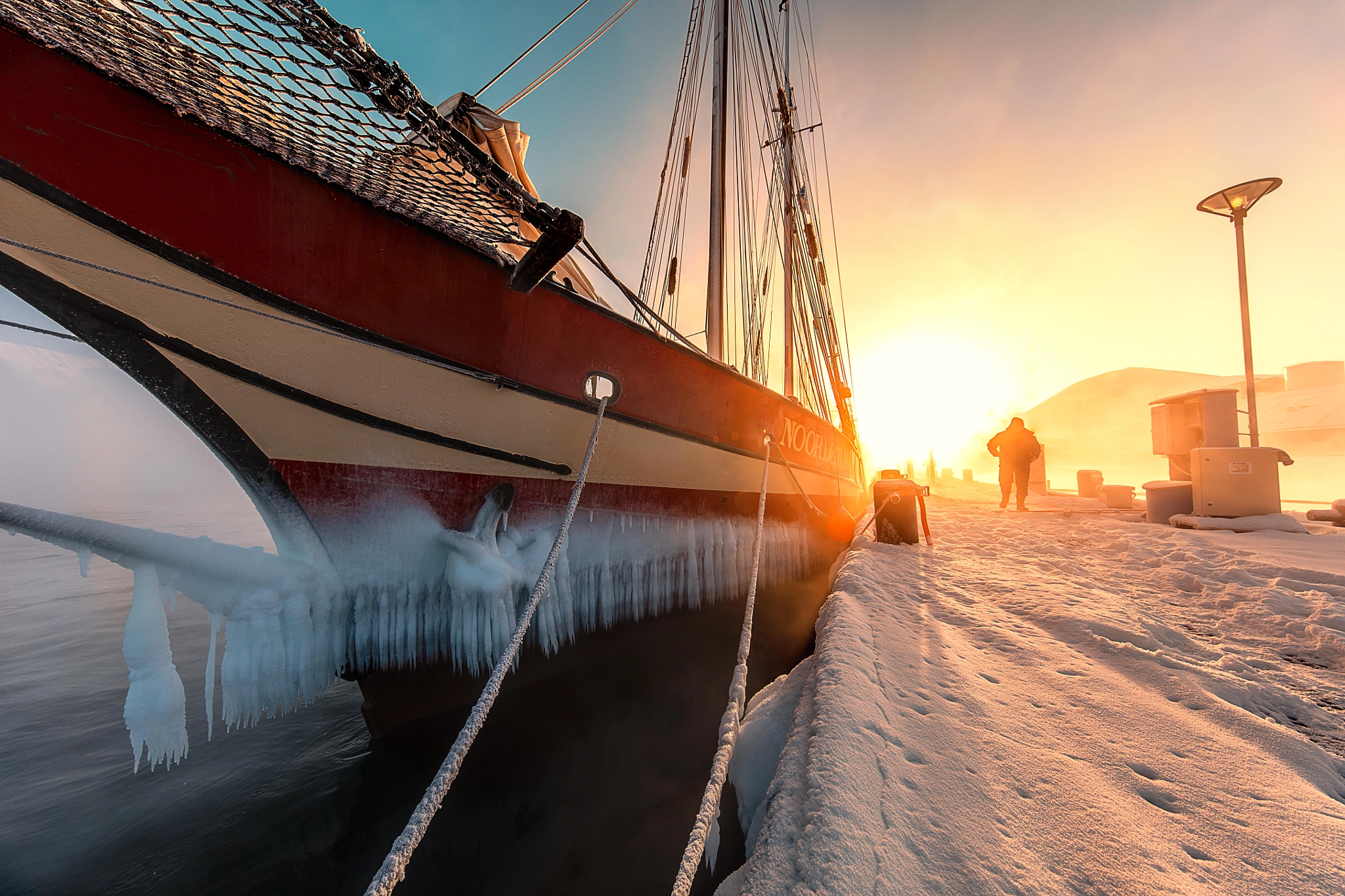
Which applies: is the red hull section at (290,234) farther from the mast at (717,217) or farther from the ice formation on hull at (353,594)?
the mast at (717,217)

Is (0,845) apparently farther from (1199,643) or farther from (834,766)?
(1199,643)

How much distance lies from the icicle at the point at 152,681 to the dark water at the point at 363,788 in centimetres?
56

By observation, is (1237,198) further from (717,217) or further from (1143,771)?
(1143,771)

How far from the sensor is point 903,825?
964 millimetres

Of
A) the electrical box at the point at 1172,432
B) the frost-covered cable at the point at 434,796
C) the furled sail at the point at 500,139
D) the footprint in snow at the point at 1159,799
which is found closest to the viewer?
the frost-covered cable at the point at 434,796

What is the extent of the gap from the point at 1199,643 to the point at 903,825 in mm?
2026

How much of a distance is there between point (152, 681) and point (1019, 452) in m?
10.1

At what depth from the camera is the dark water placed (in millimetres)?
1521

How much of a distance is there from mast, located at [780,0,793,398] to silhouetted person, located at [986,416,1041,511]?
3.67 m

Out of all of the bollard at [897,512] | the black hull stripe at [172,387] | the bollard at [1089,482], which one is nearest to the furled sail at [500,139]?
the black hull stripe at [172,387]

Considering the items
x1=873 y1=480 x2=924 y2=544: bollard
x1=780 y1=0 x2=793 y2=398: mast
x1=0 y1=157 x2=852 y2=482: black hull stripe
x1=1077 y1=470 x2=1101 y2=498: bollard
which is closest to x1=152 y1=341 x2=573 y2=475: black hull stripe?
x1=0 y1=157 x2=852 y2=482: black hull stripe

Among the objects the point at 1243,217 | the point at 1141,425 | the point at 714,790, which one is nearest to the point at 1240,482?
the point at 1243,217

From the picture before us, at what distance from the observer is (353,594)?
174 cm

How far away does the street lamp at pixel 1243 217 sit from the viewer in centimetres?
644
